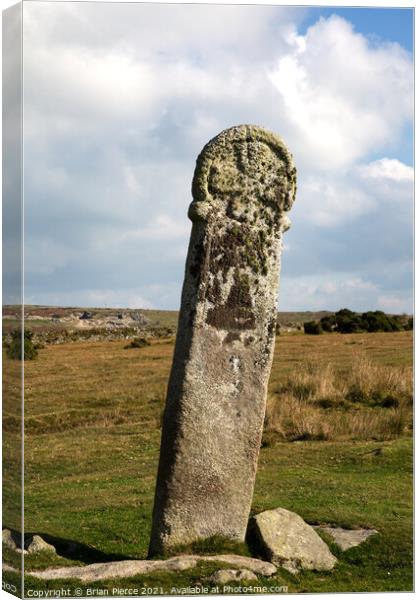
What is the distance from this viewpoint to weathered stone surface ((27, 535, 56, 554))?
11203mm

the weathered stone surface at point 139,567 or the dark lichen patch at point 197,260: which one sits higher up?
the dark lichen patch at point 197,260

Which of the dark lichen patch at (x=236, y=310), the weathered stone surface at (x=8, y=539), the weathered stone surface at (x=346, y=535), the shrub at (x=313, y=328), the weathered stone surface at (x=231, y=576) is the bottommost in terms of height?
the weathered stone surface at (x=346, y=535)

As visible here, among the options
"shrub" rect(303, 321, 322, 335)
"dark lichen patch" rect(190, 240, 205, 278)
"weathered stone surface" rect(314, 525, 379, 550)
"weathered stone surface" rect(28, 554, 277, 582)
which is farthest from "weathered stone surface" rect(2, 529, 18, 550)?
"shrub" rect(303, 321, 322, 335)

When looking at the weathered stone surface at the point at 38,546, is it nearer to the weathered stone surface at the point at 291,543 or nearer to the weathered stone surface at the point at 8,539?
the weathered stone surface at the point at 8,539

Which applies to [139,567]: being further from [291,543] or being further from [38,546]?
[291,543]

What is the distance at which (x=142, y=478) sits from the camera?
55.7 feet

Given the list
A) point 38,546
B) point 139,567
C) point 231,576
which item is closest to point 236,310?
point 231,576

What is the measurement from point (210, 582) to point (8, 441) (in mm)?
2859

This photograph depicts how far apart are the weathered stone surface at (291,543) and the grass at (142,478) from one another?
0.18 metres

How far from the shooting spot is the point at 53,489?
54.2 feet

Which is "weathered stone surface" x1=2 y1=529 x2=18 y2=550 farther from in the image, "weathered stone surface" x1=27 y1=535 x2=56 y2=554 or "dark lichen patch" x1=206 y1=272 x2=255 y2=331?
"dark lichen patch" x1=206 y1=272 x2=255 y2=331

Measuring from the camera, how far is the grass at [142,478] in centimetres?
1098

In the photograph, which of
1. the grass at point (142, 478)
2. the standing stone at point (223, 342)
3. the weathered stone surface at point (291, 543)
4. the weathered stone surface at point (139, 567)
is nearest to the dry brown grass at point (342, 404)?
the grass at point (142, 478)

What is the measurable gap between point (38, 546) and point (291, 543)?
3315 millimetres
